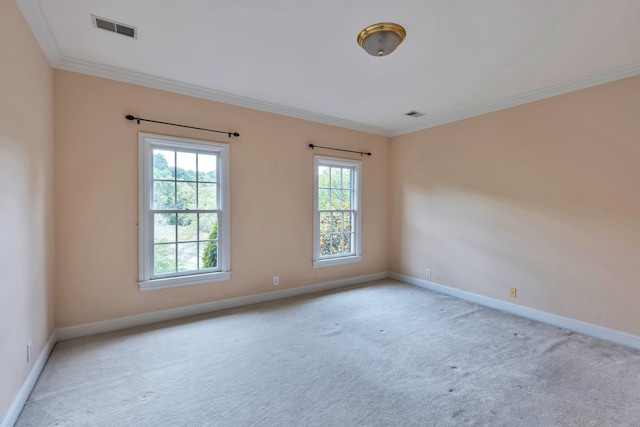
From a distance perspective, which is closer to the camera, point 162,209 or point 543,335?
point 543,335

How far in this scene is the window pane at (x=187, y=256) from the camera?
11.1 ft

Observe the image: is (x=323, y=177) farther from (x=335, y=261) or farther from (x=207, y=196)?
(x=207, y=196)

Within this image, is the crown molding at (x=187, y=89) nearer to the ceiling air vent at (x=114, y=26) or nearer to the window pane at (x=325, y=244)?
the ceiling air vent at (x=114, y=26)

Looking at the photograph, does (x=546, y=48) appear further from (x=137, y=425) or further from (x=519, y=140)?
(x=137, y=425)

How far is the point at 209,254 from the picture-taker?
3.59m

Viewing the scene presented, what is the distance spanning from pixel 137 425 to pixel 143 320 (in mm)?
1660

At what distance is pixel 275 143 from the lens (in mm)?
4000

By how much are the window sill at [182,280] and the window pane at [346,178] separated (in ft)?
7.75

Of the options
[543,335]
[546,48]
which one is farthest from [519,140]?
[543,335]

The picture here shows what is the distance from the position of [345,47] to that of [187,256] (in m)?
Result: 2.83

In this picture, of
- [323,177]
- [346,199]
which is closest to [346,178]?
[346,199]

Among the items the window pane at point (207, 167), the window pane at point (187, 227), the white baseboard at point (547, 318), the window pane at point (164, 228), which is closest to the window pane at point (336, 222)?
the white baseboard at point (547, 318)

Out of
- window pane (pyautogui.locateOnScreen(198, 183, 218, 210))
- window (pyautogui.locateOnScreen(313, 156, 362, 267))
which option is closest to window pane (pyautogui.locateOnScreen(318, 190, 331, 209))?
window (pyautogui.locateOnScreen(313, 156, 362, 267))

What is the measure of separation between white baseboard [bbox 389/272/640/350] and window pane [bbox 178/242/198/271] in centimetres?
348
